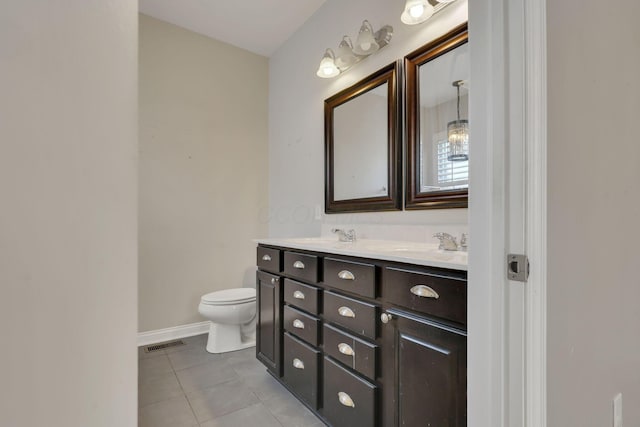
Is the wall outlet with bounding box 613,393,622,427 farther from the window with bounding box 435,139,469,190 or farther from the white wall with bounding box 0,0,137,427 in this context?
the white wall with bounding box 0,0,137,427

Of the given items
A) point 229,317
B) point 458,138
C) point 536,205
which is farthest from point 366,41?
point 229,317

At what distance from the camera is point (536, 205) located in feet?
2.11

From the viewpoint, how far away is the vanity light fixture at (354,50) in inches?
75.4

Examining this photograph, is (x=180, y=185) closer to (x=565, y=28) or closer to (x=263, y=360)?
(x=263, y=360)

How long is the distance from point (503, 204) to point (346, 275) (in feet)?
2.62

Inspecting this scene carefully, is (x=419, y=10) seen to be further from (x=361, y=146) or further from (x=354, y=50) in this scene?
(x=361, y=146)

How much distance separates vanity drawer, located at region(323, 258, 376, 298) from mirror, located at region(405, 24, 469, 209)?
1.99 ft

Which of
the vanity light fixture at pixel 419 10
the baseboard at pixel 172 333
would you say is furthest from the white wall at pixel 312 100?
the baseboard at pixel 172 333

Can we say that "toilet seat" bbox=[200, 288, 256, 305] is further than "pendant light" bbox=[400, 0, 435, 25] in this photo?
Yes

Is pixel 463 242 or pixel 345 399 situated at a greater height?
pixel 463 242

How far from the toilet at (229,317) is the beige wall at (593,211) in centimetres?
209

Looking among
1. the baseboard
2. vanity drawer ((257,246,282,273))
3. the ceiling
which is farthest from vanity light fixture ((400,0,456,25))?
the baseboard

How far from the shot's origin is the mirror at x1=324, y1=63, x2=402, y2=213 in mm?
1861

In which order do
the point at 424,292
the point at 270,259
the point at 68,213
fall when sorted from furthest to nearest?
1. the point at 270,259
2. the point at 424,292
3. the point at 68,213
